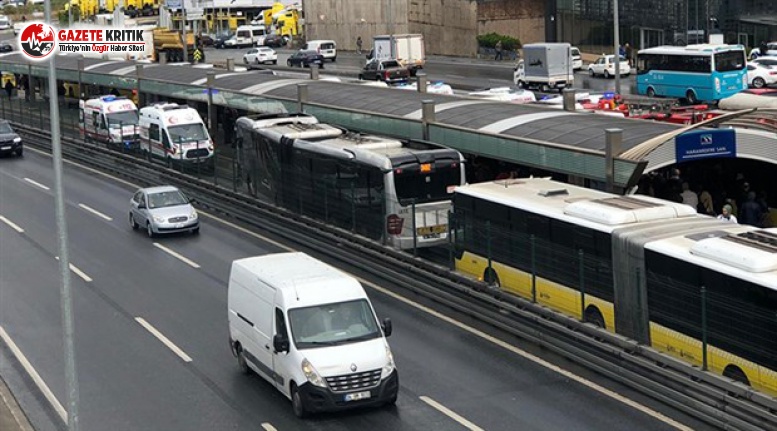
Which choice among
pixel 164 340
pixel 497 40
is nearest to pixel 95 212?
pixel 164 340

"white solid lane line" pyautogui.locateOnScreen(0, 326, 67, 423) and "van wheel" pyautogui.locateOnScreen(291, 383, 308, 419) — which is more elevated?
"van wheel" pyautogui.locateOnScreen(291, 383, 308, 419)

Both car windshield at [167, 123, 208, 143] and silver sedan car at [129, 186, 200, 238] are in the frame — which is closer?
silver sedan car at [129, 186, 200, 238]

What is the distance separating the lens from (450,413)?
19812 mm

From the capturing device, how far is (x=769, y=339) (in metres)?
17.7

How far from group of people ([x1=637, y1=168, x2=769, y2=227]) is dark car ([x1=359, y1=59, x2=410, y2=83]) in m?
47.7

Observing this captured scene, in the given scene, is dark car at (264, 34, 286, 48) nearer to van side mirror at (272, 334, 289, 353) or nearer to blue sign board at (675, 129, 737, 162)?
blue sign board at (675, 129, 737, 162)

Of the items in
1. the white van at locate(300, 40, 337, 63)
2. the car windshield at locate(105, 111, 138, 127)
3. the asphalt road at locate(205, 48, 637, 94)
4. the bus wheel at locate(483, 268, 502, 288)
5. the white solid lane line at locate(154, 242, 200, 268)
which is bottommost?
the white solid lane line at locate(154, 242, 200, 268)

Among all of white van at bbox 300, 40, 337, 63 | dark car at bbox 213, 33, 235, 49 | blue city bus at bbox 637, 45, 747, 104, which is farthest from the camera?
dark car at bbox 213, 33, 235, 49

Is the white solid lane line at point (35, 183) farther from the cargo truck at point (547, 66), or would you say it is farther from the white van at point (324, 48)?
the white van at point (324, 48)

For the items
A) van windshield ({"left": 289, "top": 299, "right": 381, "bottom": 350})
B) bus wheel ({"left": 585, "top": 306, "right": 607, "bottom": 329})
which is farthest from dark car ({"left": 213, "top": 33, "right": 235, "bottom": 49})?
van windshield ({"left": 289, "top": 299, "right": 381, "bottom": 350})

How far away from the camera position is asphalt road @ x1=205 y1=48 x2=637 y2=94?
2885 inches

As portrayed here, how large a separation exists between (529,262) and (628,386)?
4137mm

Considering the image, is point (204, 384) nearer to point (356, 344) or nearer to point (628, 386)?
point (356, 344)

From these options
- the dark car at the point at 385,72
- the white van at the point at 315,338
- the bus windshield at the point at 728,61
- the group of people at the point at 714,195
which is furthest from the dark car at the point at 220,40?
the white van at the point at 315,338
